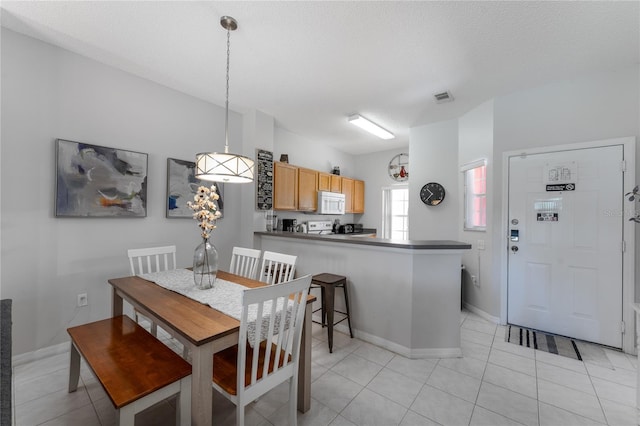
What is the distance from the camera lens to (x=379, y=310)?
271 cm

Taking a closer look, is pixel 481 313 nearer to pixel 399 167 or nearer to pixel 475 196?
pixel 475 196

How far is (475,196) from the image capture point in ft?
12.4

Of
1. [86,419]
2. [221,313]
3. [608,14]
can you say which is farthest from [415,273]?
[86,419]

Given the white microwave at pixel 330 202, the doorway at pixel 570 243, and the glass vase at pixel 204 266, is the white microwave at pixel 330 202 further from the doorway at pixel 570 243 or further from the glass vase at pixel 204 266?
the glass vase at pixel 204 266

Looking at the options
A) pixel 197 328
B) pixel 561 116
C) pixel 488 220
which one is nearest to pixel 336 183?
pixel 488 220

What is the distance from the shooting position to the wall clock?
4.29 metres

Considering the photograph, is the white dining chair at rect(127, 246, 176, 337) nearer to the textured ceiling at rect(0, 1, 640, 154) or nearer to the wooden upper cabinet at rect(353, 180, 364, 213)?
the textured ceiling at rect(0, 1, 640, 154)

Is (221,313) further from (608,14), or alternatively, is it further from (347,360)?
(608,14)

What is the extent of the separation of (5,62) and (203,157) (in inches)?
81.0

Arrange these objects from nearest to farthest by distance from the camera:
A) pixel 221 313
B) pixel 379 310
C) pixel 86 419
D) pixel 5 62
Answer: pixel 221 313
pixel 86 419
pixel 5 62
pixel 379 310

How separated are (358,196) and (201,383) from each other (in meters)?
5.37

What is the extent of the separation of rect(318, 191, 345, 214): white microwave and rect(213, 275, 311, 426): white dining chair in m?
3.45

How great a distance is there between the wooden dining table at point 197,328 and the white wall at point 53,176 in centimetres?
80

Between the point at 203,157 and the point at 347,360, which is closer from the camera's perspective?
the point at 203,157
